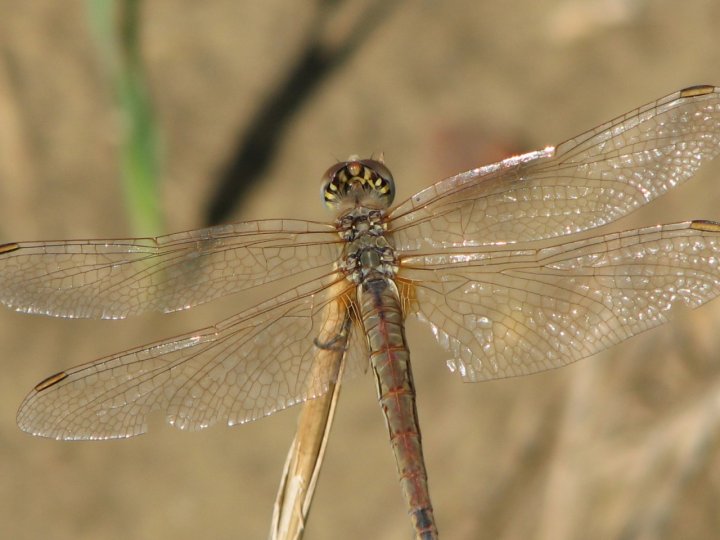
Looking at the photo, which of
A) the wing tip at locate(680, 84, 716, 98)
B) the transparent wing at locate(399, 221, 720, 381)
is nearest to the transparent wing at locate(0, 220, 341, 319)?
the transparent wing at locate(399, 221, 720, 381)

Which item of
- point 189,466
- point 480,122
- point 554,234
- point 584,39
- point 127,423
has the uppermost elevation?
point 584,39

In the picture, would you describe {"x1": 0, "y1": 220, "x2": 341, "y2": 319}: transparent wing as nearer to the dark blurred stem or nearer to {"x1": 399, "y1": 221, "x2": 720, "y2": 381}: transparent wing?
{"x1": 399, "y1": 221, "x2": 720, "y2": 381}: transparent wing

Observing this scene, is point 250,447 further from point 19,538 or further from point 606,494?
point 606,494

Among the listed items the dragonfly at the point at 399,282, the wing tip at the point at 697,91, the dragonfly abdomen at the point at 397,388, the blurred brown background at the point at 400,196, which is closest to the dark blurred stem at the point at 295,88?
the blurred brown background at the point at 400,196

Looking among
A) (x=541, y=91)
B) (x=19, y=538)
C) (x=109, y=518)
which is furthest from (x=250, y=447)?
(x=541, y=91)

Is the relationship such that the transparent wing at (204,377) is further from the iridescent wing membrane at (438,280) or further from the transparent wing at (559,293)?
the transparent wing at (559,293)

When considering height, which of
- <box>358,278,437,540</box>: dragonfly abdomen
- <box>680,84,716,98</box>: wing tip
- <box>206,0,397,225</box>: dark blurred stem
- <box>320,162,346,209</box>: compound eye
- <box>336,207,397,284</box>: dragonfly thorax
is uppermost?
<box>206,0,397,225</box>: dark blurred stem

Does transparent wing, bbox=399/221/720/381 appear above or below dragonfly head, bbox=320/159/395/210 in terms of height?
below
